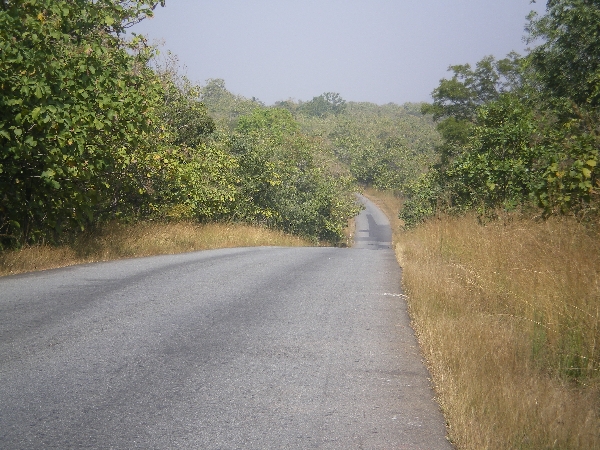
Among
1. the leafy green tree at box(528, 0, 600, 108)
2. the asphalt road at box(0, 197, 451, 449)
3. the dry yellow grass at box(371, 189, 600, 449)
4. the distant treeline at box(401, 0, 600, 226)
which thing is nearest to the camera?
the asphalt road at box(0, 197, 451, 449)

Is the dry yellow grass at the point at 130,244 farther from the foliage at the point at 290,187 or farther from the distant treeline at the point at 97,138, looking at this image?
the foliage at the point at 290,187

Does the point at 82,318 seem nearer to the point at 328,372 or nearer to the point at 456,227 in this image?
the point at 328,372

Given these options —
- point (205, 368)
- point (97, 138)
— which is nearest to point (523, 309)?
point (205, 368)

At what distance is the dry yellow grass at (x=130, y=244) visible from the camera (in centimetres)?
1238

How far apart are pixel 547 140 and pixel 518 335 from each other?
39.8ft

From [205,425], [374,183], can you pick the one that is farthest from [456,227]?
[374,183]

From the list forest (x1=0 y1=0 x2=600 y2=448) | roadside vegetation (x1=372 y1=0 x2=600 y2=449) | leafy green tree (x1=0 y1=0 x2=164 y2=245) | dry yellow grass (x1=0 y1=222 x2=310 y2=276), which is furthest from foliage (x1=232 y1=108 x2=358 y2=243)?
leafy green tree (x1=0 y1=0 x2=164 y2=245)

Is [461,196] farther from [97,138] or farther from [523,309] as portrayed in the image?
[523,309]

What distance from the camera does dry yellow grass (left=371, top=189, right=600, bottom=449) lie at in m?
4.76

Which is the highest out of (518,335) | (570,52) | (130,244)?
(570,52)

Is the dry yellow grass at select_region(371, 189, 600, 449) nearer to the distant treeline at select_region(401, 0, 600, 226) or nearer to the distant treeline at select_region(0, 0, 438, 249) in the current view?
the distant treeline at select_region(401, 0, 600, 226)

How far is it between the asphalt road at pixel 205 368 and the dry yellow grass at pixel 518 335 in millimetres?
294

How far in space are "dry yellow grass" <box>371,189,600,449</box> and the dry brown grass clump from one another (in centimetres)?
1

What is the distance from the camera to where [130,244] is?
54.7ft
